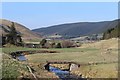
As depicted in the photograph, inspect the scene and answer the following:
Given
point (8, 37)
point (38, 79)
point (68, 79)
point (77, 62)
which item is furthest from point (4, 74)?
point (8, 37)

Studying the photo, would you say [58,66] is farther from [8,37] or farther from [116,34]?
[116,34]

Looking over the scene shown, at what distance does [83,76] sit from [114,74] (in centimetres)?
562

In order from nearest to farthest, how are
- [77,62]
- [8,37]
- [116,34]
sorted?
1. [77,62]
2. [8,37]
3. [116,34]

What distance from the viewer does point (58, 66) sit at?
58.2 metres

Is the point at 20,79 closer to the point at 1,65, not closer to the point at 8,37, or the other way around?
the point at 1,65

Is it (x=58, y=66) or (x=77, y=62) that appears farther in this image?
(x=58, y=66)

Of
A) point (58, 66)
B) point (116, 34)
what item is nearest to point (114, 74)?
point (58, 66)

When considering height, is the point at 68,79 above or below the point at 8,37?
below

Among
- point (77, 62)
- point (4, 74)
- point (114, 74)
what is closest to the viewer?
point (4, 74)

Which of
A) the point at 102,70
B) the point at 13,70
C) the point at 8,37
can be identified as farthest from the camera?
the point at 8,37

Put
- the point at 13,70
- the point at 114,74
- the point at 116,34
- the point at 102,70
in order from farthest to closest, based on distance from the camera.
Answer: the point at 116,34, the point at 102,70, the point at 114,74, the point at 13,70

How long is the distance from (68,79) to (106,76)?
4.49m

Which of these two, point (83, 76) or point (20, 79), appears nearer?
point (20, 79)

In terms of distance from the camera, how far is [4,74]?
92.5ft
